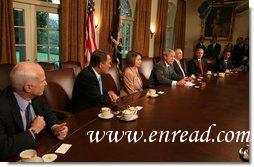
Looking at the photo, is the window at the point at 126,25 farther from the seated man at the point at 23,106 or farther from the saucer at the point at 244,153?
the saucer at the point at 244,153

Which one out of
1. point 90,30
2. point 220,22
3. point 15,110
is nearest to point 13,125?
point 15,110

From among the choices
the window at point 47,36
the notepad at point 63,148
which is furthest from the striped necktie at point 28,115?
the window at point 47,36

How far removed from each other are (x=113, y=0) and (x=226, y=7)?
5.58 meters

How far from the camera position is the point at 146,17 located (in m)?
7.24

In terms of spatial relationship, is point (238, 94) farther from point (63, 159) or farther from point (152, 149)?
point (63, 159)

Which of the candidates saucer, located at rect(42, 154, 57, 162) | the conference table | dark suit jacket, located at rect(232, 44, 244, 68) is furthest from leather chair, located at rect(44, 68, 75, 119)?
dark suit jacket, located at rect(232, 44, 244, 68)

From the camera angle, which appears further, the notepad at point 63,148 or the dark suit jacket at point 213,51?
the dark suit jacket at point 213,51

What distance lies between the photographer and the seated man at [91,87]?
265 cm

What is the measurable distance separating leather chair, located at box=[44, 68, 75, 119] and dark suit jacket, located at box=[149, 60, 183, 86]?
1.51 metres

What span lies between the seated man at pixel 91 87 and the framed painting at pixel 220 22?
26.7 feet

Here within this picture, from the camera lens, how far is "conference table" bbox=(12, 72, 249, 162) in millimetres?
1358

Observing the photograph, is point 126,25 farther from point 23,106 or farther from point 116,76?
point 23,106

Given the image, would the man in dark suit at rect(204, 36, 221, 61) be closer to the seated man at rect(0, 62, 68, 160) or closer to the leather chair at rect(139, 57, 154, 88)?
the leather chair at rect(139, 57, 154, 88)

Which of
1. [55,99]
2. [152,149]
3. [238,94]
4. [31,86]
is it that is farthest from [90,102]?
[238,94]
